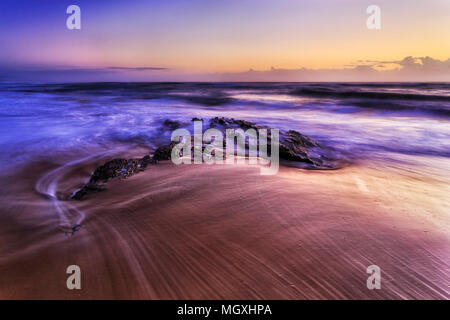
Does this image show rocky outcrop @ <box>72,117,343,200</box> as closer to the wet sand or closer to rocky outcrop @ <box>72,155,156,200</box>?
rocky outcrop @ <box>72,155,156,200</box>

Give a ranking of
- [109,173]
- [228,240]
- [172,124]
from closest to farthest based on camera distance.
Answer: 1. [228,240]
2. [109,173]
3. [172,124]

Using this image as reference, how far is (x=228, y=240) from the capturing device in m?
2.12

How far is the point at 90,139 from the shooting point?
6.73 m

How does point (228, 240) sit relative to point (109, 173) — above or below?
below

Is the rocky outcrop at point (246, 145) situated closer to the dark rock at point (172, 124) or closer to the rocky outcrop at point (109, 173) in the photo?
the rocky outcrop at point (109, 173)

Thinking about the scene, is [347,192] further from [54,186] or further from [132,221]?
[54,186]

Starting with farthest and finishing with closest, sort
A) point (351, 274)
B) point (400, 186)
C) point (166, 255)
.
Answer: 1. point (400, 186)
2. point (166, 255)
3. point (351, 274)

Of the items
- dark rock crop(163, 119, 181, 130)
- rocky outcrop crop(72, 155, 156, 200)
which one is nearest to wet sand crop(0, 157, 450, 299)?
rocky outcrop crop(72, 155, 156, 200)

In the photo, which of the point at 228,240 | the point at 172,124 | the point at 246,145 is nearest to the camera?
the point at 228,240

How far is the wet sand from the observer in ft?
5.52

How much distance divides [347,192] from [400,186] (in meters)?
1.02

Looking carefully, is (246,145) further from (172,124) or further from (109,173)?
(172,124)

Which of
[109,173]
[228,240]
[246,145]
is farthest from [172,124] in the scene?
[228,240]
